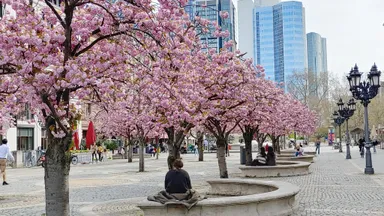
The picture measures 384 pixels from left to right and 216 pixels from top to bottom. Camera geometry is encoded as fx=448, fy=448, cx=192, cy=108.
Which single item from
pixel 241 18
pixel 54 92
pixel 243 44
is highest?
pixel 241 18

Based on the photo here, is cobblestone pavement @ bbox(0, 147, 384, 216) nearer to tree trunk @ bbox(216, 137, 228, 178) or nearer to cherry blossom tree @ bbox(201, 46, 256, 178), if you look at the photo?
tree trunk @ bbox(216, 137, 228, 178)

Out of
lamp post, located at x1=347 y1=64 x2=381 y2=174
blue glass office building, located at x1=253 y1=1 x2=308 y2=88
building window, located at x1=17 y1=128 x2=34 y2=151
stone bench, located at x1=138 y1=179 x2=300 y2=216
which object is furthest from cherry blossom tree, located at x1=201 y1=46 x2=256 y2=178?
blue glass office building, located at x1=253 y1=1 x2=308 y2=88

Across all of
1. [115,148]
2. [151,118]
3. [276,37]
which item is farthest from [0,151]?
[276,37]

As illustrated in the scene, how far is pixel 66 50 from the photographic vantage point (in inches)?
313

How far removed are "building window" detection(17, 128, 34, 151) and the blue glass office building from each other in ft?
456

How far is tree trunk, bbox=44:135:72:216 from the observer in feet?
24.6

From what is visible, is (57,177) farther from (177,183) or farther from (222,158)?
(222,158)

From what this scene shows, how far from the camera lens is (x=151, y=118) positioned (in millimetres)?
14586

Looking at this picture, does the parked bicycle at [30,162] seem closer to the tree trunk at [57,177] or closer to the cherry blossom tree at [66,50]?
the cherry blossom tree at [66,50]

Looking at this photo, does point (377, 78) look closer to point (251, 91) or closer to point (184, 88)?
point (251, 91)

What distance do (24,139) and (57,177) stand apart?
1607 inches

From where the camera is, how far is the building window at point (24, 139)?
44531 mm

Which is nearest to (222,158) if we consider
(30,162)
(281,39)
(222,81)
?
(222,81)

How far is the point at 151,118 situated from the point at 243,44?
182 m
